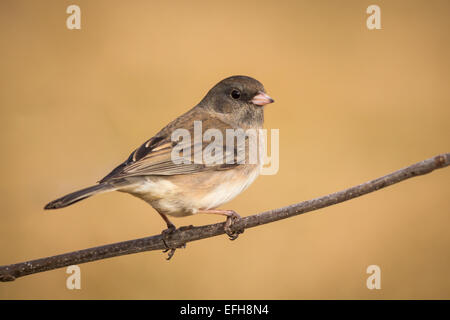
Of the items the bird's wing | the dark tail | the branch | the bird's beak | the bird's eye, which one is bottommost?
the branch

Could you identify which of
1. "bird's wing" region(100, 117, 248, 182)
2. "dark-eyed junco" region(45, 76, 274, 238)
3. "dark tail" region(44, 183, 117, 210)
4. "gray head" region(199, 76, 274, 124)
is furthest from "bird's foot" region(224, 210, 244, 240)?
"gray head" region(199, 76, 274, 124)

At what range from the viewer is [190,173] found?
81.4 inches

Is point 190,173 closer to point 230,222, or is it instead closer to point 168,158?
point 168,158

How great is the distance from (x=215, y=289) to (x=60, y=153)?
1.49 m

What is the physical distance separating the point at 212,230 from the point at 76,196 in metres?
0.50

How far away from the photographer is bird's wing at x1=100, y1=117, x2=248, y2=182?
198 cm

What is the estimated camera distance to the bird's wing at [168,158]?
1983 mm

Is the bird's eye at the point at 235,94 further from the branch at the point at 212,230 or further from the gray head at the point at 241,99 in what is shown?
the branch at the point at 212,230

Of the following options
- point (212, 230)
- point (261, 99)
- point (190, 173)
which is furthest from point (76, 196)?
point (261, 99)

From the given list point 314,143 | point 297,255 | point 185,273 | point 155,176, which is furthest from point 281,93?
point 155,176

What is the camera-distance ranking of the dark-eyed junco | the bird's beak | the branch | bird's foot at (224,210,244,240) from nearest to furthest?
1. the branch
2. bird's foot at (224,210,244,240)
3. the dark-eyed junco
4. the bird's beak

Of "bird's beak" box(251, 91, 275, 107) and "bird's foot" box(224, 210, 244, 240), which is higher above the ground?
"bird's beak" box(251, 91, 275, 107)

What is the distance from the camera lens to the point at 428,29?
4012 millimetres

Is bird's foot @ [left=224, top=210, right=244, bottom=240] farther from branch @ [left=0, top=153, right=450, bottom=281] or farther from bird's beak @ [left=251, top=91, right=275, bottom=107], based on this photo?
bird's beak @ [left=251, top=91, right=275, bottom=107]
